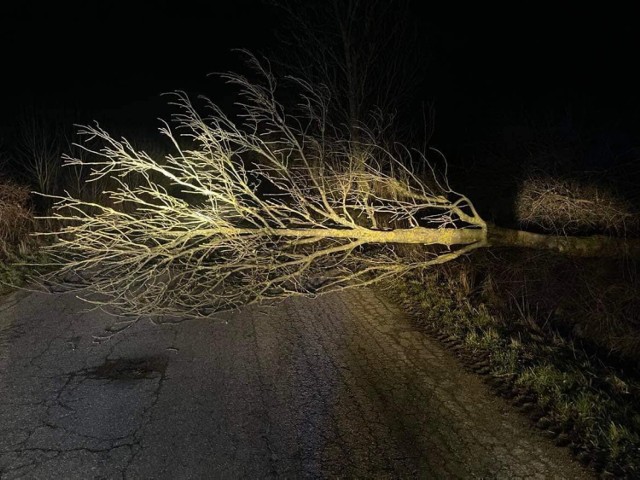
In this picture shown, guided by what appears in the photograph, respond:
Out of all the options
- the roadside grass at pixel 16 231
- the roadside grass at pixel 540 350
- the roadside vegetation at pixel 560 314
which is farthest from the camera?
the roadside grass at pixel 16 231

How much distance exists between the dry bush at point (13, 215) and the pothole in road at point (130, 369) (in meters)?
5.04

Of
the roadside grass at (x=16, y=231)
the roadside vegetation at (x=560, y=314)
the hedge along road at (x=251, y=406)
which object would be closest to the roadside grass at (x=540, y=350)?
the roadside vegetation at (x=560, y=314)

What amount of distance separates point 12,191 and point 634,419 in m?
10.0

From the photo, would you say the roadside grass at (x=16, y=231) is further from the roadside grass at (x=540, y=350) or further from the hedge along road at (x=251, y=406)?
the roadside grass at (x=540, y=350)

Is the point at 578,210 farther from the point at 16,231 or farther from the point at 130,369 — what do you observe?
the point at 16,231

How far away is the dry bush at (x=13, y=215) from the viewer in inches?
355

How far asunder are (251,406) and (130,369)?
1.50 metres

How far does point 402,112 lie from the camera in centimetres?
1335

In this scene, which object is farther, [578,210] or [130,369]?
[578,210]

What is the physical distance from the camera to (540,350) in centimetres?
509

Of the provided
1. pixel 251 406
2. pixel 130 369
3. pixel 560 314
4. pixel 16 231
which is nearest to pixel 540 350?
pixel 560 314

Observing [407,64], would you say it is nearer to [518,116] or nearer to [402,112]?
[402,112]

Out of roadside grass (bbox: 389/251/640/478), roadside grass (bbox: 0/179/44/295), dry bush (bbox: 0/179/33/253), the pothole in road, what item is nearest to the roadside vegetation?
Answer: roadside grass (bbox: 389/251/640/478)

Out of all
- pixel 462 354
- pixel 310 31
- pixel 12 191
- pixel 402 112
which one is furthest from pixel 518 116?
pixel 12 191
